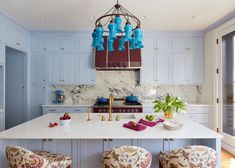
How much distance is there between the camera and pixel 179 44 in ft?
15.6

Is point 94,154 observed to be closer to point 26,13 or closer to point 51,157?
point 51,157

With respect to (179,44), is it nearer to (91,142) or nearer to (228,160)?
(228,160)

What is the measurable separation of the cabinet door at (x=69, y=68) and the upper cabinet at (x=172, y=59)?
5.51 ft

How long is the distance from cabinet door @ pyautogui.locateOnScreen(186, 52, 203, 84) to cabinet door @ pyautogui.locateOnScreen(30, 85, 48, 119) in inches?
143

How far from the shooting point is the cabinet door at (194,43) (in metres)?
4.78

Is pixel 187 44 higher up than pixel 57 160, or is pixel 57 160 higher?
pixel 187 44

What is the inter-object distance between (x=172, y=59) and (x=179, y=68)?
11.2 inches

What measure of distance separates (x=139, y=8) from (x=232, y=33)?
6.40ft

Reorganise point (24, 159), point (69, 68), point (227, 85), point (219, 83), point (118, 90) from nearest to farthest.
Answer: point (24, 159)
point (227, 85)
point (219, 83)
point (69, 68)
point (118, 90)

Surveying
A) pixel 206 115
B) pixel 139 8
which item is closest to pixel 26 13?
pixel 139 8

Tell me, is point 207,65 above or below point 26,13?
below

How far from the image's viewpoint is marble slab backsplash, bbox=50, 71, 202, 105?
4.97 meters

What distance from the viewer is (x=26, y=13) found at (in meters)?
3.57

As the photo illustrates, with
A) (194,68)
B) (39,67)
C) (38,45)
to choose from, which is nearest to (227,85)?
(194,68)
